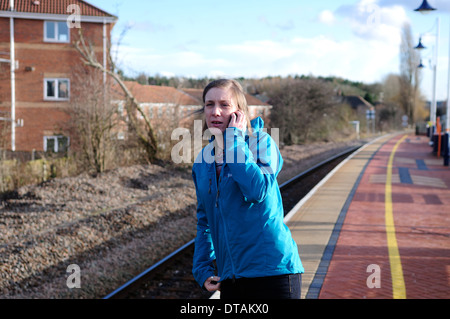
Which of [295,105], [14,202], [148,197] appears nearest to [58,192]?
[14,202]

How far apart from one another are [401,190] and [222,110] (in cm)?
1201

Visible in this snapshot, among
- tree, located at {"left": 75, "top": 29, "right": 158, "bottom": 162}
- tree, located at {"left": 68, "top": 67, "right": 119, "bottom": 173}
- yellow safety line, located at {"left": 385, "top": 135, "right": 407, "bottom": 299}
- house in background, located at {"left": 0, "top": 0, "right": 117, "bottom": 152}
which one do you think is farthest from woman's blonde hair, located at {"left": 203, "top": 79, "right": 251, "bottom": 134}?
house in background, located at {"left": 0, "top": 0, "right": 117, "bottom": 152}

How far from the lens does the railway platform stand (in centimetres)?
571

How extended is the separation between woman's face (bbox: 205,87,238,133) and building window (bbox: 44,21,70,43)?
26.6 meters

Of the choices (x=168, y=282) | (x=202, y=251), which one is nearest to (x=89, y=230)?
(x=168, y=282)

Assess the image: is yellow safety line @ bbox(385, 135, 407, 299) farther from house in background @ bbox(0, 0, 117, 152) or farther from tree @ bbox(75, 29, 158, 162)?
house in background @ bbox(0, 0, 117, 152)

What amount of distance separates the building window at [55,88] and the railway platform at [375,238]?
57.8ft

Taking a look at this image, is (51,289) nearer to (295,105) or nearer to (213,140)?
(213,140)

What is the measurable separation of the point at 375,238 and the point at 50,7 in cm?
2493

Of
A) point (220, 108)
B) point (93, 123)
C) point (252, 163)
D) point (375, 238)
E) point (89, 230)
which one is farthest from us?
point (93, 123)

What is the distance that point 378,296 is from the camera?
5.37 m

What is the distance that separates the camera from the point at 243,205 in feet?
7.81

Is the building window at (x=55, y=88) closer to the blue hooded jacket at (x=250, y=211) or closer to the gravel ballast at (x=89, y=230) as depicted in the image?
the gravel ballast at (x=89, y=230)

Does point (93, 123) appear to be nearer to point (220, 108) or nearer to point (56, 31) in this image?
point (220, 108)
